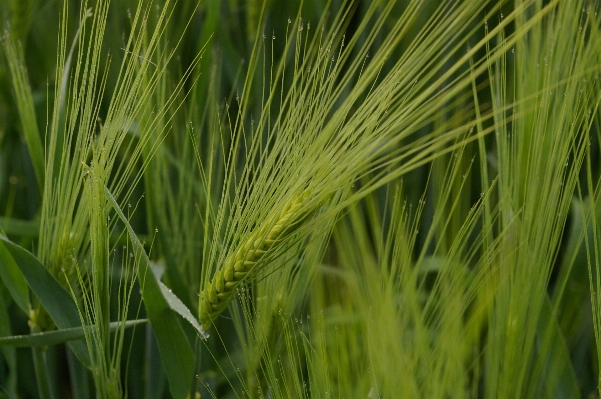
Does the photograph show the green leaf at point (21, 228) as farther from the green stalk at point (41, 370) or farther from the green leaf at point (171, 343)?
the green leaf at point (171, 343)

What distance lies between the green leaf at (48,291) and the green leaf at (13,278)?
0.09 feet

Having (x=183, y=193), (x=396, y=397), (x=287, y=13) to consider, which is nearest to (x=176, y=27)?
(x=287, y=13)

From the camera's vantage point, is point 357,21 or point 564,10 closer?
point 564,10

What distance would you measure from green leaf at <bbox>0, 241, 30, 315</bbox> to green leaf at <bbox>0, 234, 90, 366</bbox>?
0.03 m

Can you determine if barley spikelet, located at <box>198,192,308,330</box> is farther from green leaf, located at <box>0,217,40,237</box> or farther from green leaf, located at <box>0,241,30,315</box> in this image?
green leaf, located at <box>0,217,40,237</box>

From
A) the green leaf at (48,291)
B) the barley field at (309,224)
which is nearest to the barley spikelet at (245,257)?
the barley field at (309,224)

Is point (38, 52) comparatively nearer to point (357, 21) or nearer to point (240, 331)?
point (357, 21)

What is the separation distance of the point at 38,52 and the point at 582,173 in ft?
2.46

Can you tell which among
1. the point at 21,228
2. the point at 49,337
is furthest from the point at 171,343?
the point at 21,228

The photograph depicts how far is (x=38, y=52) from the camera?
946 mm

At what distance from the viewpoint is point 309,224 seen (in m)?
0.48

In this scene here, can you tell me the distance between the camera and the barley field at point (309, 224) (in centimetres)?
48

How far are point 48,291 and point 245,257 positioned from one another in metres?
0.19

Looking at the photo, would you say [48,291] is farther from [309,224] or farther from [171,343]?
[309,224]
